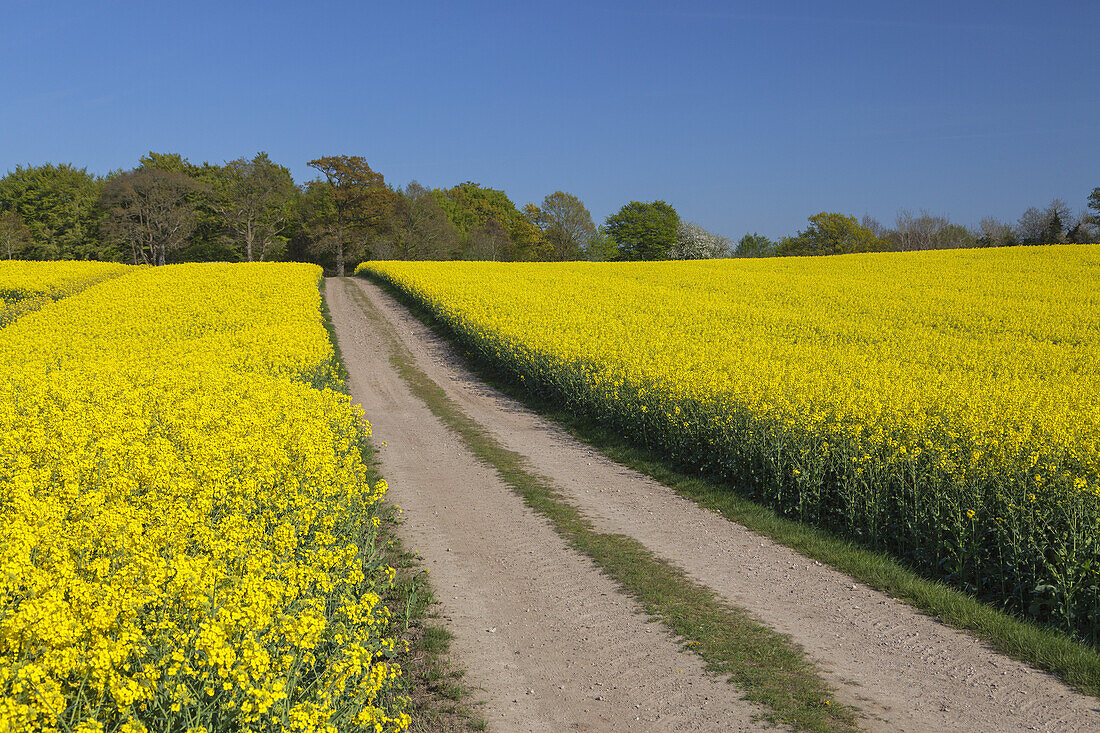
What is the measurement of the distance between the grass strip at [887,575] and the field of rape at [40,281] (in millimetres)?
27105

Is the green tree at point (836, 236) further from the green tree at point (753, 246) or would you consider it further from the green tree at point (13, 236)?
the green tree at point (13, 236)

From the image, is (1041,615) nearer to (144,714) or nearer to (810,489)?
(810,489)

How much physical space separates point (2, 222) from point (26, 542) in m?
85.5

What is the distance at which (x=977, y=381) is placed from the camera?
1573 cm

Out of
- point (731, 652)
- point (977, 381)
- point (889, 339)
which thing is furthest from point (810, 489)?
point (889, 339)

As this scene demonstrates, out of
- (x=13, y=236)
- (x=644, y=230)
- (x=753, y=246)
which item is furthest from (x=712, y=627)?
(x=753, y=246)

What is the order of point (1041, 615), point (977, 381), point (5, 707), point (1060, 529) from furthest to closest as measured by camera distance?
point (977, 381), point (1060, 529), point (1041, 615), point (5, 707)

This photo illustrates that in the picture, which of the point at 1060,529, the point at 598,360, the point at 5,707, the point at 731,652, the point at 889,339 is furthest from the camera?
the point at 889,339

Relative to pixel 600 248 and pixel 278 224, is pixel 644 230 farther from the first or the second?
pixel 278 224

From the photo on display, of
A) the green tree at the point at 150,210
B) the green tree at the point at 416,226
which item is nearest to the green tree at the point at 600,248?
the green tree at the point at 416,226

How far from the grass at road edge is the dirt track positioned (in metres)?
0.17

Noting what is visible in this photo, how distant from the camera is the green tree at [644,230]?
96.5m

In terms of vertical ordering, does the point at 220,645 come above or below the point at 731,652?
above

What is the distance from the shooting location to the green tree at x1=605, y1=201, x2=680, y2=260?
317 feet
